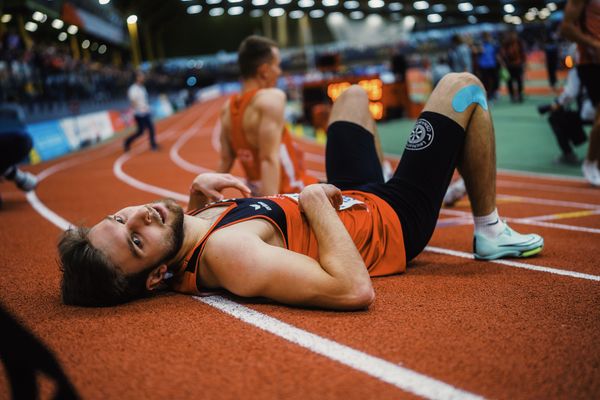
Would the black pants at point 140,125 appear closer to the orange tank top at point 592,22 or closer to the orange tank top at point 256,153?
the orange tank top at point 256,153

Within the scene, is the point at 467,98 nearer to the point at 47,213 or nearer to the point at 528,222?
the point at 528,222

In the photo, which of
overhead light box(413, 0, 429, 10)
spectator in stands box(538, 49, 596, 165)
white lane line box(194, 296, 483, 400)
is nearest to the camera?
white lane line box(194, 296, 483, 400)

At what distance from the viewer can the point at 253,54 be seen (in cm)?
443

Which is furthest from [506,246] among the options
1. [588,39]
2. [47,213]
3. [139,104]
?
[139,104]

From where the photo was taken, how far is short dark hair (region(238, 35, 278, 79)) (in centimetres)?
443

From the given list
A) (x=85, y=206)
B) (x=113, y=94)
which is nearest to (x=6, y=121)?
(x=85, y=206)

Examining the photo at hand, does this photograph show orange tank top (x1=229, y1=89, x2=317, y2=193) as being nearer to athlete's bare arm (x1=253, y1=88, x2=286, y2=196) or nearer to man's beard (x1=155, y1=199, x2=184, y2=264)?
athlete's bare arm (x1=253, y1=88, x2=286, y2=196)

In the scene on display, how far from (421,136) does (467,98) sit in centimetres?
31

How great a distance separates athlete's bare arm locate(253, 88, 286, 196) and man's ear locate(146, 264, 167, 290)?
1714 millimetres

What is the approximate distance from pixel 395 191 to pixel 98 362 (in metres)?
1.68

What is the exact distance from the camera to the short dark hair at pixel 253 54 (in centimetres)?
443

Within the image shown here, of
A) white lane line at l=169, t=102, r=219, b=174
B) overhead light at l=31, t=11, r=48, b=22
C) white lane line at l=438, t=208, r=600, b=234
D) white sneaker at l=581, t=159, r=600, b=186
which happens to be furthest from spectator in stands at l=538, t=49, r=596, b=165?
overhead light at l=31, t=11, r=48, b=22

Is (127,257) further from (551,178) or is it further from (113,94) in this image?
(113,94)

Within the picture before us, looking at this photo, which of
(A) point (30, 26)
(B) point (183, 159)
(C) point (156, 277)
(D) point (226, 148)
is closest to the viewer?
(C) point (156, 277)
